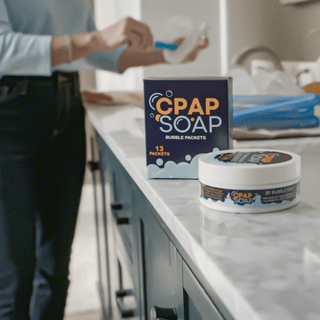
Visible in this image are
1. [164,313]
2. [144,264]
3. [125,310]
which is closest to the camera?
[164,313]

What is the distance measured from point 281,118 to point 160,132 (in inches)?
14.3

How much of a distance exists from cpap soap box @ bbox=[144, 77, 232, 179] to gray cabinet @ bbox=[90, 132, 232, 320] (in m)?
0.09

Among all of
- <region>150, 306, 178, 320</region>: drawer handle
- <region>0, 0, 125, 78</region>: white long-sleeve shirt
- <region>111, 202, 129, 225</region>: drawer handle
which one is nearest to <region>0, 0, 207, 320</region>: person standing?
<region>0, 0, 125, 78</region>: white long-sleeve shirt

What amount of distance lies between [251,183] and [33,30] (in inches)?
37.3

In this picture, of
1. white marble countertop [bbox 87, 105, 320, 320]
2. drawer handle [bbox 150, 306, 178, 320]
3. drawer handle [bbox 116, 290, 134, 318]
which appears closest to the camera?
white marble countertop [bbox 87, 105, 320, 320]

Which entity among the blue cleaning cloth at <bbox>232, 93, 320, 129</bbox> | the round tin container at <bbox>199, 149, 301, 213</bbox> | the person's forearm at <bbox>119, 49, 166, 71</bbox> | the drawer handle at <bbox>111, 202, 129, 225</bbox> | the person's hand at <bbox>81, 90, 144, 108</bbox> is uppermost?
the person's forearm at <bbox>119, 49, 166, 71</bbox>

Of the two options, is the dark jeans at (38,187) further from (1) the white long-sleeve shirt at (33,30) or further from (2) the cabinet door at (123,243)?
(2) the cabinet door at (123,243)

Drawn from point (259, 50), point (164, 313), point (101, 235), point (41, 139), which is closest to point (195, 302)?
point (164, 313)

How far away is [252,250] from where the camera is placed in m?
0.37

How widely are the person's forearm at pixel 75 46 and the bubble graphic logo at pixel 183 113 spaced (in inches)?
24.9

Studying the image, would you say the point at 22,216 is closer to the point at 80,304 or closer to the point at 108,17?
the point at 80,304

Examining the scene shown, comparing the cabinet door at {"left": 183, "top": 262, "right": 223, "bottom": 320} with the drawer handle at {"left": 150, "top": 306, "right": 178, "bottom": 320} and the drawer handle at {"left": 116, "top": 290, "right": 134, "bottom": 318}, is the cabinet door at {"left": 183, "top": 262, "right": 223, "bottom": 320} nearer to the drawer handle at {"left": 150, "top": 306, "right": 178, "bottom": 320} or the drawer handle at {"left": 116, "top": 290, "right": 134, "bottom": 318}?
the drawer handle at {"left": 150, "top": 306, "right": 178, "bottom": 320}

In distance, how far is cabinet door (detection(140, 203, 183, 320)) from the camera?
0.53 meters

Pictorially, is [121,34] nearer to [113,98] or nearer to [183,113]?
[113,98]
